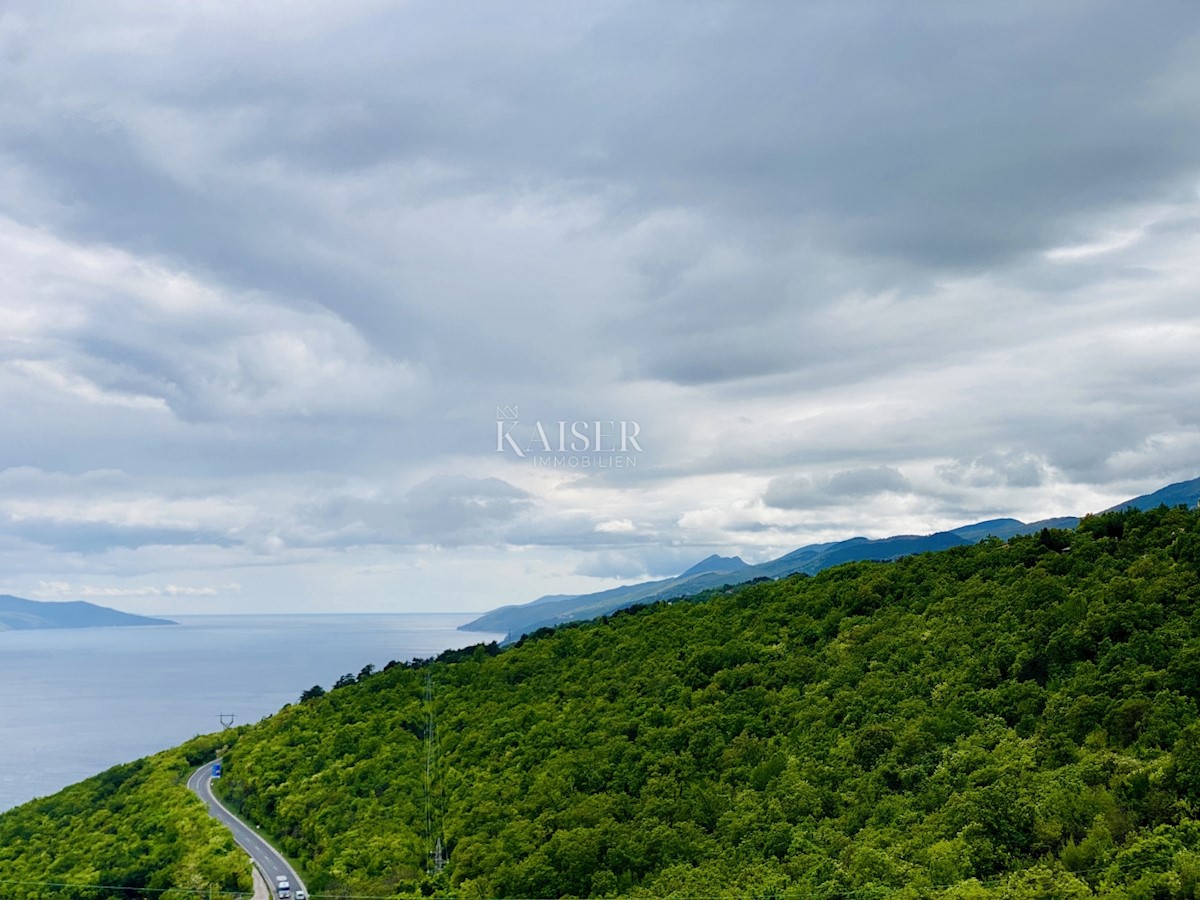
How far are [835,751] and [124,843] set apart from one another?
45694 mm

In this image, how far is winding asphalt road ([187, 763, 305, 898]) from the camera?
148ft

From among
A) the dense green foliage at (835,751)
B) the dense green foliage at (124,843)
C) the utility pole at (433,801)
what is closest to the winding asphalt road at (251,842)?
the dense green foliage at (124,843)

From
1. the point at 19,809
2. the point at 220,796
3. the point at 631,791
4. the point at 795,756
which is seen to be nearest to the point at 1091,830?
the point at 795,756

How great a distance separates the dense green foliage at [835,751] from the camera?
2227cm

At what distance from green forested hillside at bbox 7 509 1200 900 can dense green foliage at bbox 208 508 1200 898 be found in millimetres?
100

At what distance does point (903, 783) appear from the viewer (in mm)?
27469

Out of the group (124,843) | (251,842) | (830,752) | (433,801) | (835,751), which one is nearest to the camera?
(835,751)

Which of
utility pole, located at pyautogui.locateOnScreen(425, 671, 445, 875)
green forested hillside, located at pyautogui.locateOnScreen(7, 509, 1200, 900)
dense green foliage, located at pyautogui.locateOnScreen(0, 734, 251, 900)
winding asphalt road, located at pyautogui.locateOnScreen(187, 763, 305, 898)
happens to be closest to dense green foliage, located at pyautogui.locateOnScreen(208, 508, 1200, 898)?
green forested hillside, located at pyautogui.locateOnScreen(7, 509, 1200, 900)

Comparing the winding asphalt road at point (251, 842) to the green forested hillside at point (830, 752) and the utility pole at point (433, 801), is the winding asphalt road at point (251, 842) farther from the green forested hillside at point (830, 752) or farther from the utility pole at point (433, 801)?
the utility pole at point (433, 801)

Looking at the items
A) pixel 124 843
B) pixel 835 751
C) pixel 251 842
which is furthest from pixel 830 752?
pixel 124 843

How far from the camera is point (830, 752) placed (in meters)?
30.7

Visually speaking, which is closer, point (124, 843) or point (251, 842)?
point (251, 842)

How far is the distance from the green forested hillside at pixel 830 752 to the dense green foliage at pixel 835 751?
0.10 metres

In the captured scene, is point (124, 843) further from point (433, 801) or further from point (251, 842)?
point (433, 801)
